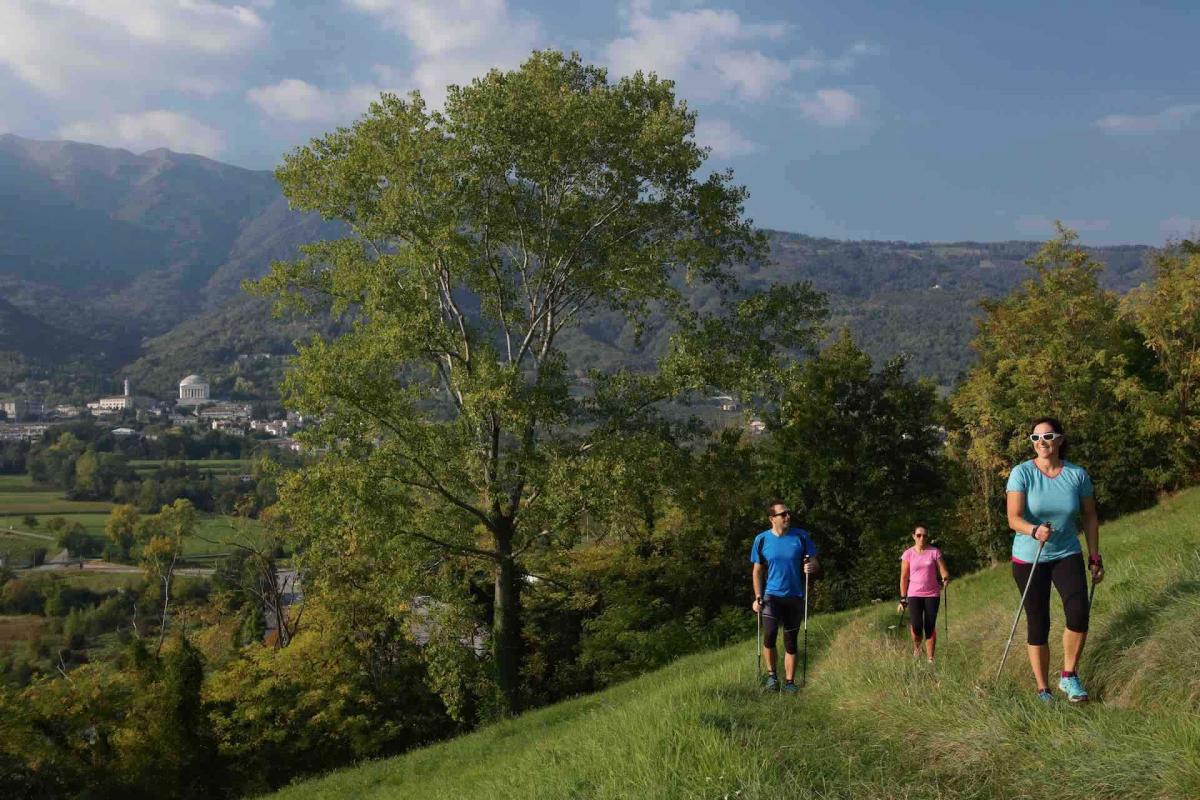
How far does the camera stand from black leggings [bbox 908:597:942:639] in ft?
32.9

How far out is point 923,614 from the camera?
10.1 metres

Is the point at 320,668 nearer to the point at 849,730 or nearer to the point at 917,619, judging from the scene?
the point at 917,619

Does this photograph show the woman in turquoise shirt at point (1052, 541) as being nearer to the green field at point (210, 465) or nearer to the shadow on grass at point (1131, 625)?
the shadow on grass at point (1131, 625)

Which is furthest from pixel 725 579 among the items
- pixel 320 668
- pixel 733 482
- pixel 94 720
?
pixel 94 720

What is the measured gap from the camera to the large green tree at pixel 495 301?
18547 mm

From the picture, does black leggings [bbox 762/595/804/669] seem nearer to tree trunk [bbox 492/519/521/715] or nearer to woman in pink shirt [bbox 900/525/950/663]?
woman in pink shirt [bbox 900/525/950/663]

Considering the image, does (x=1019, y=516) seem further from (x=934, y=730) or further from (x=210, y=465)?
(x=210, y=465)

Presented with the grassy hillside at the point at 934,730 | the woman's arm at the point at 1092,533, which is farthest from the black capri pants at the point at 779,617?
the woman's arm at the point at 1092,533

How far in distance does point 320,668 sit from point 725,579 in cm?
1418

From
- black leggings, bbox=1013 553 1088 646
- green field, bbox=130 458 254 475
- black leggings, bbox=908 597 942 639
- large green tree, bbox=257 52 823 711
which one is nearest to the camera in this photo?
black leggings, bbox=1013 553 1088 646

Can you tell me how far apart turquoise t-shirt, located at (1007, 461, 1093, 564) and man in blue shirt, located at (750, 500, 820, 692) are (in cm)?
237

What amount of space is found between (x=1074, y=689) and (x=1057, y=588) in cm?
72

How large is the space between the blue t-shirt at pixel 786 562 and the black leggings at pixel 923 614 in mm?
1827

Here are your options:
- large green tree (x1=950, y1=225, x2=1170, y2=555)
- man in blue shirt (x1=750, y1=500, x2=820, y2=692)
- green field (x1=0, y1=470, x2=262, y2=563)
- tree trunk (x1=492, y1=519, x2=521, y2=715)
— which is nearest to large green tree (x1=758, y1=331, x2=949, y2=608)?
large green tree (x1=950, y1=225, x2=1170, y2=555)
